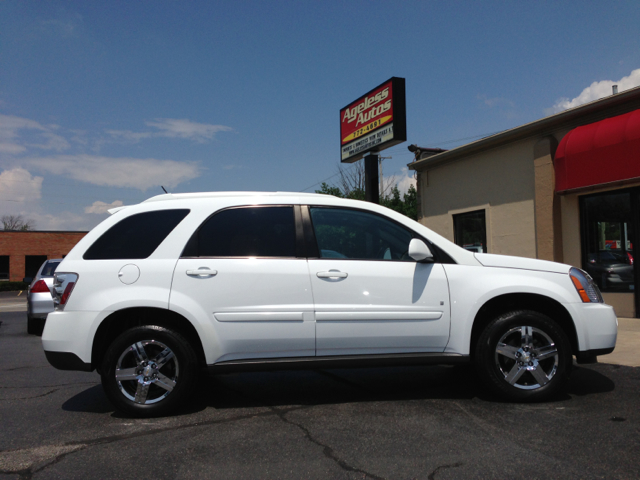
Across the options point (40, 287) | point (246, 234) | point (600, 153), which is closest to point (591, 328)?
point (246, 234)

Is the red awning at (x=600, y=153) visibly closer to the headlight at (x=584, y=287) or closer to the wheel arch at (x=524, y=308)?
the headlight at (x=584, y=287)

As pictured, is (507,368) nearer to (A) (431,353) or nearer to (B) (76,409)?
(A) (431,353)

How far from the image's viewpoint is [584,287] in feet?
14.6

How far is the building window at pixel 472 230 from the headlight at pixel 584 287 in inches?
347

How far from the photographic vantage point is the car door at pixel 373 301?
4.18 metres

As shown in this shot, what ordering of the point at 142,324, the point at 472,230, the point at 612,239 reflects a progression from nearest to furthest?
1. the point at 142,324
2. the point at 612,239
3. the point at 472,230

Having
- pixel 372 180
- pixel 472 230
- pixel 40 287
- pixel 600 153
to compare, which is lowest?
pixel 40 287

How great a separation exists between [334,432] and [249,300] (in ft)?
3.99

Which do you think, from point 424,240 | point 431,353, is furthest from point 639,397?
point 424,240

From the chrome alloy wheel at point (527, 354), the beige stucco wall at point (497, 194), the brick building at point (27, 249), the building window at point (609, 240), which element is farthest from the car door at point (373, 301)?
the brick building at point (27, 249)

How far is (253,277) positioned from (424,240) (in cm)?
153

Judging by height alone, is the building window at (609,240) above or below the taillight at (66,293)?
above

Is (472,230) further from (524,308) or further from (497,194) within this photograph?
(524,308)

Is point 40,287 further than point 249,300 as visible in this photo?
Yes
